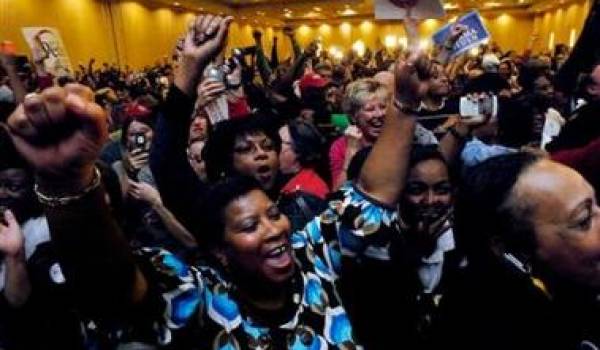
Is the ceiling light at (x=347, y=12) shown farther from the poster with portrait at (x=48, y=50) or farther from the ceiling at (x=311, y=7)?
the poster with portrait at (x=48, y=50)

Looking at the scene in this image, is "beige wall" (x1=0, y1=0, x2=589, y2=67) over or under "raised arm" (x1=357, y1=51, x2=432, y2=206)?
under

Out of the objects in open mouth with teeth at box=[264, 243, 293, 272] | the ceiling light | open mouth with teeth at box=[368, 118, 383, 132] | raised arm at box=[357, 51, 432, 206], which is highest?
raised arm at box=[357, 51, 432, 206]

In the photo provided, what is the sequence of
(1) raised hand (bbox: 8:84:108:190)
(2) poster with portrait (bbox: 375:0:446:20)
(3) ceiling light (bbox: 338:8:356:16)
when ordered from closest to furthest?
1. (1) raised hand (bbox: 8:84:108:190)
2. (2) poster with portrait (bbox: 375:0:446:20)
3. (3) ceiling light (bbox: 338:8:356:16)

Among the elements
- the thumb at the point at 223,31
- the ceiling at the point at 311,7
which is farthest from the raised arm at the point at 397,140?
the ceiling at the point at 311,7

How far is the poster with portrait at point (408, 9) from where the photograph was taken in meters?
2.00

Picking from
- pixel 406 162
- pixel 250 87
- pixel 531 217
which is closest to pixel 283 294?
pixel 406 162

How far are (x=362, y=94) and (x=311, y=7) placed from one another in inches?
1087

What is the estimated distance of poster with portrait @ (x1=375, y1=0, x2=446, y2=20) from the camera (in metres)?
2.00

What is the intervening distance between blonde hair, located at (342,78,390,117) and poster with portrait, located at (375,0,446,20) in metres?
1.03

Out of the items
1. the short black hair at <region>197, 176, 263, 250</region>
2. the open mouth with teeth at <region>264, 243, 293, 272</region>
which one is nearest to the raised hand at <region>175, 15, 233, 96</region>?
the short black hair at <region>197, 176, 263, 250</region>

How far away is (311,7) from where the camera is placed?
97.2 feet

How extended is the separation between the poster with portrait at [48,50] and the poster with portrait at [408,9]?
2669mm

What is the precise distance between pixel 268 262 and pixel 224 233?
0.16 meters

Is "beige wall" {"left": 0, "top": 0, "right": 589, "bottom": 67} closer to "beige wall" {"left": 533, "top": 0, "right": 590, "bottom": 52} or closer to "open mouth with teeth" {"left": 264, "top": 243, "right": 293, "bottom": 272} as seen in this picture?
"beige wall" {"left": 533, "top": 0, "right": 590, "bottom": 52}
